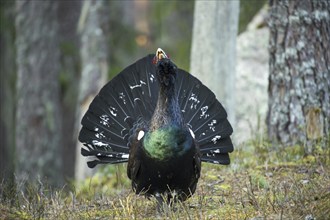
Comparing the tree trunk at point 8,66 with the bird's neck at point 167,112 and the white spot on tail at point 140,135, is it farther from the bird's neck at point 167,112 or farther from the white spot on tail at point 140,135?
the bird's neck at point 167,112

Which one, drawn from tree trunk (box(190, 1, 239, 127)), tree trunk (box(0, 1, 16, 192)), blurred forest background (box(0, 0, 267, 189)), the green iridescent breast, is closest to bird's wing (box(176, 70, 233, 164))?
the green iridescent breast

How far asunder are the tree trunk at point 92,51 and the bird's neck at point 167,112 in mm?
8646

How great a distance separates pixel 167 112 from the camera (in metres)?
5.90

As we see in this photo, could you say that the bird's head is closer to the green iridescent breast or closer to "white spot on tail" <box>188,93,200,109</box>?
the green iridescent breast

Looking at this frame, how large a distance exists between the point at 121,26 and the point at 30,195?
39.9 ft

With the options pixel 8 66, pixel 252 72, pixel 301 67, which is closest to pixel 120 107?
pixel 301 67

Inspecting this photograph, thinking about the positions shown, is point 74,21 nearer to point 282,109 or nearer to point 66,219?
point 282,109

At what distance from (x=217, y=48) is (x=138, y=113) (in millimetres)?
3306

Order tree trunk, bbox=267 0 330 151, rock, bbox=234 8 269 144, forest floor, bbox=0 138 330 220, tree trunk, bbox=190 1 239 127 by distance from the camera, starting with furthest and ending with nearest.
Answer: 1. rock, bbox=234 8 269 144
2. tree trunk, bbox=190 1 239 127
3. tree trunk, bbox=267 0 330 151
4. forest floor, bbox=0 138 330 220

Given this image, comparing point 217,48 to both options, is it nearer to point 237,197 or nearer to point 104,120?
point 104,120

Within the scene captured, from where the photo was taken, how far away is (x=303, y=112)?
26.7ft

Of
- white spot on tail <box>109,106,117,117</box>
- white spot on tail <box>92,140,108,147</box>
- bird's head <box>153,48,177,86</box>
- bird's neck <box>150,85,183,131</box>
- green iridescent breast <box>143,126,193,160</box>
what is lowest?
white spot on tail <box>92,140,108,147</box>

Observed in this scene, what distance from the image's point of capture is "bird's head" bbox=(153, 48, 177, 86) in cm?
591

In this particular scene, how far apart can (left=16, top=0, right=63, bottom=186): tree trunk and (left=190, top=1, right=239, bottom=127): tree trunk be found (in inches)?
229
